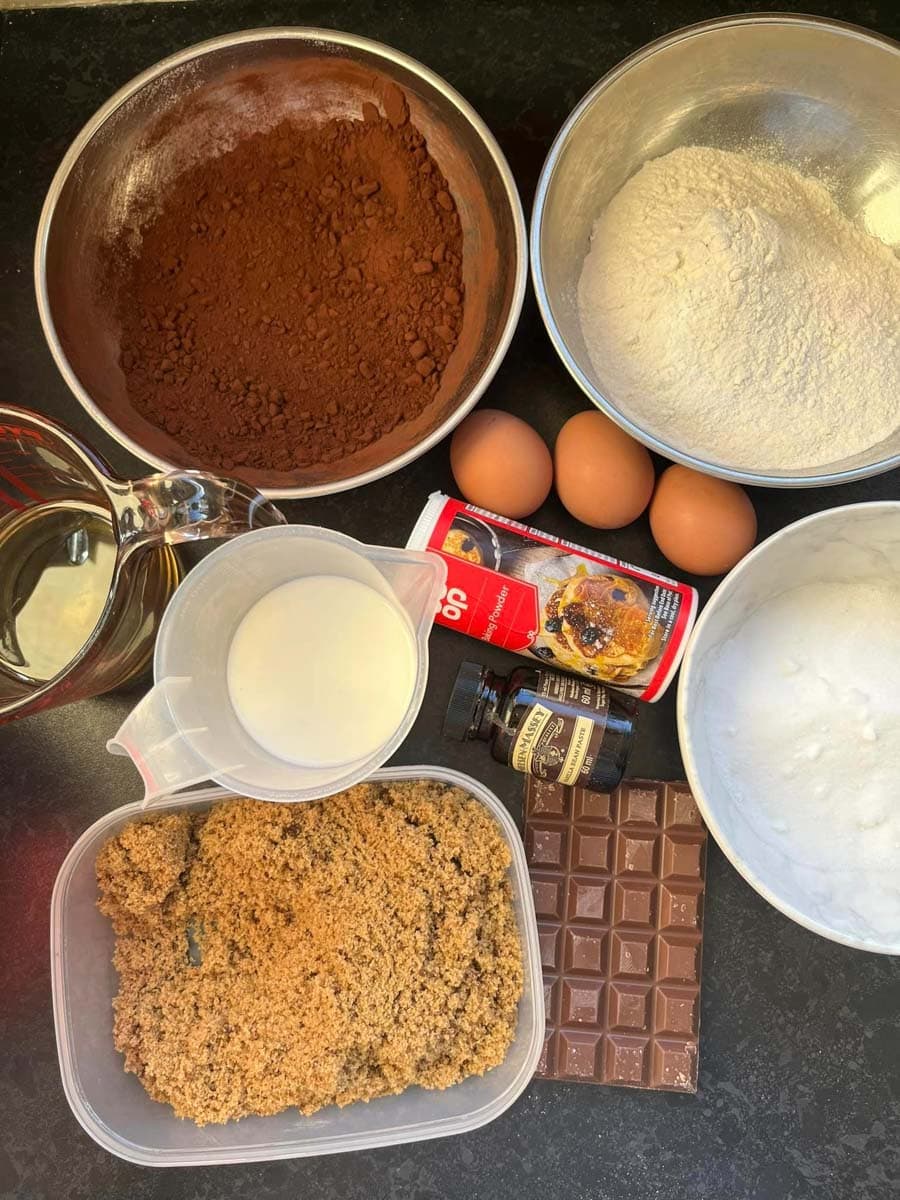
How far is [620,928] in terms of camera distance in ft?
3.58

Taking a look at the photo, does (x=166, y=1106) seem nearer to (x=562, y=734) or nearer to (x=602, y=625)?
(x=562, y=734)

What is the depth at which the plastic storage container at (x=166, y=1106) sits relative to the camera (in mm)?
1010

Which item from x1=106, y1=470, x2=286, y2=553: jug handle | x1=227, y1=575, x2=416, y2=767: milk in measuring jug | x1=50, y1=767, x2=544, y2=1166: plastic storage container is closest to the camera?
x1=106, y1=470, x2=286, y2=553: jug handle

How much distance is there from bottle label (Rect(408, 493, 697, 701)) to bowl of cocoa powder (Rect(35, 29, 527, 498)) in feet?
0.42

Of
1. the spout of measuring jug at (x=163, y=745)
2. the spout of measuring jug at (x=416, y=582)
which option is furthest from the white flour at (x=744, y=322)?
the spout of measuring jug at (x=163, y=745)

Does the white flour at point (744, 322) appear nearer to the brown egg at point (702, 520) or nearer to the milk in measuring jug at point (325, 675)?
the brown egg at point (702, 520)

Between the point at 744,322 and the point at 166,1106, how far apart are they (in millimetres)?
1109

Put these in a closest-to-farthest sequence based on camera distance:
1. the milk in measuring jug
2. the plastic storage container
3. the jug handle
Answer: the jug handle, the milk in measuring jug, the plastic storage container

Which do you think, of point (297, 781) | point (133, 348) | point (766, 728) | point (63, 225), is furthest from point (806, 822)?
point (63, 225)

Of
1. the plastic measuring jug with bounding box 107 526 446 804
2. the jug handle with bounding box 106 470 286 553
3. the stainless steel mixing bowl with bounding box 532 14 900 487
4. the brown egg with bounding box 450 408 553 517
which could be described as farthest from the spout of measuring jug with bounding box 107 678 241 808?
the stainless steel mixing bowl with bounding box 532 14 900 487

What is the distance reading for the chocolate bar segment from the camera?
1.07 metres

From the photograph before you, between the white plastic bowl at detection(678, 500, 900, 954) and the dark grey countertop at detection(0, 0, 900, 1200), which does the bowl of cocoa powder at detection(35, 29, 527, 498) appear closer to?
the dark grey countertop at detection(0, 0, 900, 1200)

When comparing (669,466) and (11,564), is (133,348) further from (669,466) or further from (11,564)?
(669,466)

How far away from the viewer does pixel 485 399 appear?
112 cm
